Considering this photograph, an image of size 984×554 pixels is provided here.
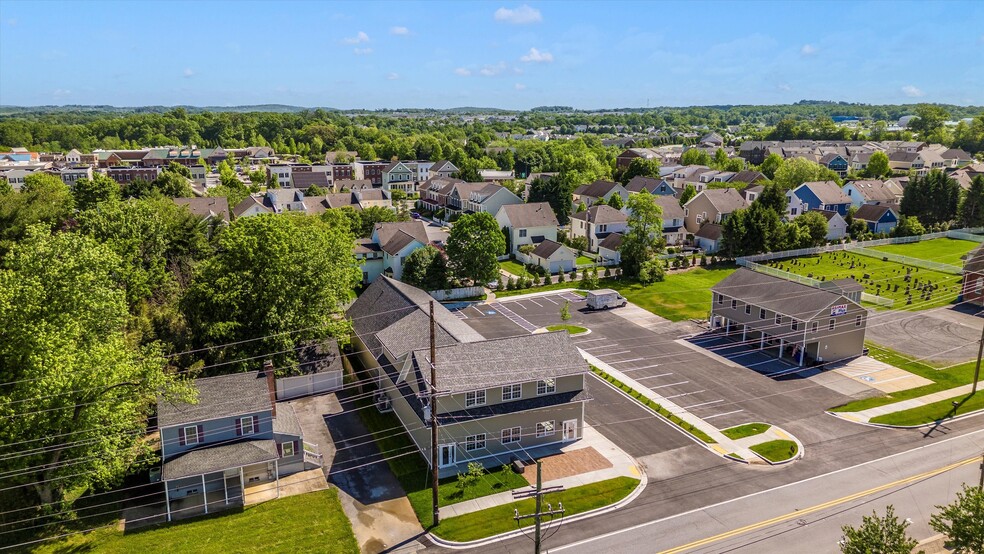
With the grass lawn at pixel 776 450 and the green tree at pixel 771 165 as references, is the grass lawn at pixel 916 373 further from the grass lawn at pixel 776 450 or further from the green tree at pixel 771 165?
the green tree at pixel 771 165

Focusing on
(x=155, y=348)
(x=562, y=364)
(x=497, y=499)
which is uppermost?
(x=155, y=348)

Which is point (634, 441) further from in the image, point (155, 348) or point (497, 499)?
point (155, 348)

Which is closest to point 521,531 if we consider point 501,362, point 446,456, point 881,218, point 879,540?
point 446,456

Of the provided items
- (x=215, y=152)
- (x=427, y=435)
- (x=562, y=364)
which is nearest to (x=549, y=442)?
(x=562, y=364)

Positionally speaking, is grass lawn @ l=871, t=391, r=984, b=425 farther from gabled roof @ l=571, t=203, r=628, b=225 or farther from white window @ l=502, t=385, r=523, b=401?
gabled roof @ l=571, t=203, r=628, b=225

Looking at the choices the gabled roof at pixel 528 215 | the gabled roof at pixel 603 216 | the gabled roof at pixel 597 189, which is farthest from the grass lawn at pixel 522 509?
the gabled roof at pixel 597 189

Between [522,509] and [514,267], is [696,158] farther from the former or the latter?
[522,509]
